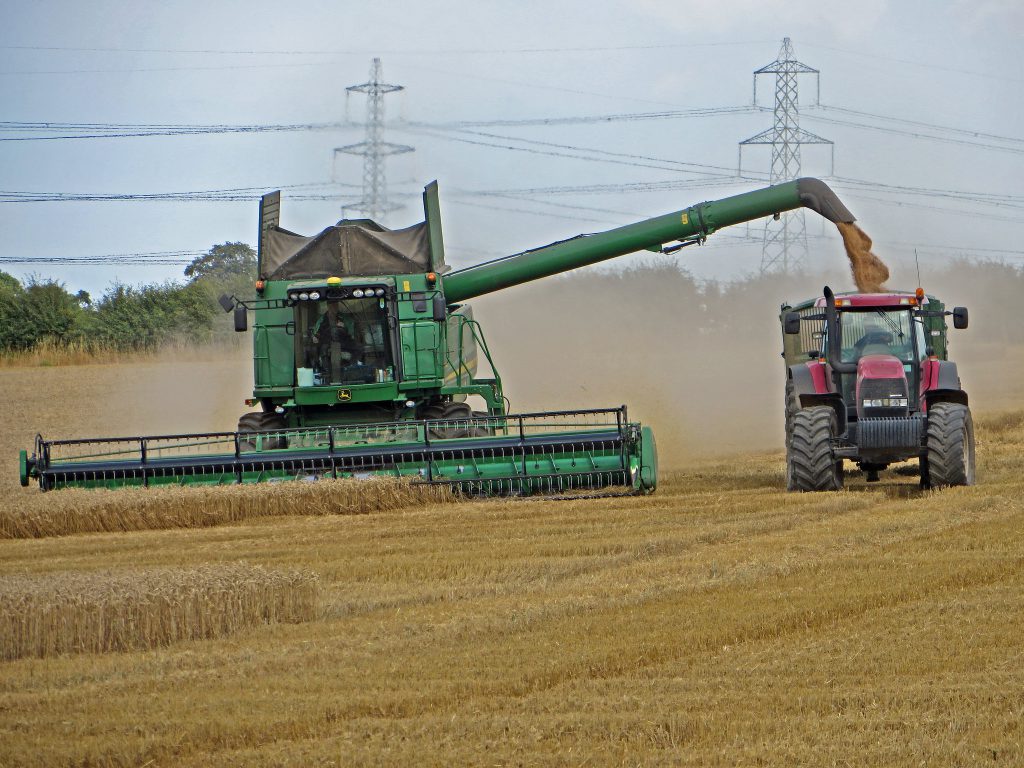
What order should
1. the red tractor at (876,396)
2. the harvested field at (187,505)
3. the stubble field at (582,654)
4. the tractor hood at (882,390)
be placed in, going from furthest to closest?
the tractor hood at (882,390) → the red tractor at (876,396) → the harvested field at (187,505) → the stubble field at (582,654)

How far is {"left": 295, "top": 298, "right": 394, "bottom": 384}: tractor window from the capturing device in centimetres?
1389

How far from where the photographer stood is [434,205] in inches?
582

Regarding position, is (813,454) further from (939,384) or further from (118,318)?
(118,318)

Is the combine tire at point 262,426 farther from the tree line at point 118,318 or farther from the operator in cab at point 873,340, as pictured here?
the tree line at point 118,318

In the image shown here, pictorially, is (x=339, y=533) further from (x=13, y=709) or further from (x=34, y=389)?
(x=34, y=389)

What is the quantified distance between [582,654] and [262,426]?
8631mm

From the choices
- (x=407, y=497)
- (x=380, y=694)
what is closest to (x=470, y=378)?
(x=407, y=497)

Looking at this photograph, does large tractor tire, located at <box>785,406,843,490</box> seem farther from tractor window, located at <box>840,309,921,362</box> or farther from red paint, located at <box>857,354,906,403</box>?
tractor window, located at <box>840,309,921,362</box>

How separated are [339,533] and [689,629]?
4.69 meters

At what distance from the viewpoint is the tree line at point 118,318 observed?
35.5 meters

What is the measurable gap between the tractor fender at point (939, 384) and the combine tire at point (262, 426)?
6.17 metres

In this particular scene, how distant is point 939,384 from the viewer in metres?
12.4

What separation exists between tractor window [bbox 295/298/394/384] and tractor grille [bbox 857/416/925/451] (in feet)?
15.9

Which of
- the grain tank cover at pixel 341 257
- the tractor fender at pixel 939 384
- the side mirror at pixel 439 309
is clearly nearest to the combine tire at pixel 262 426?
the grain tank cover at pixel 341 257
